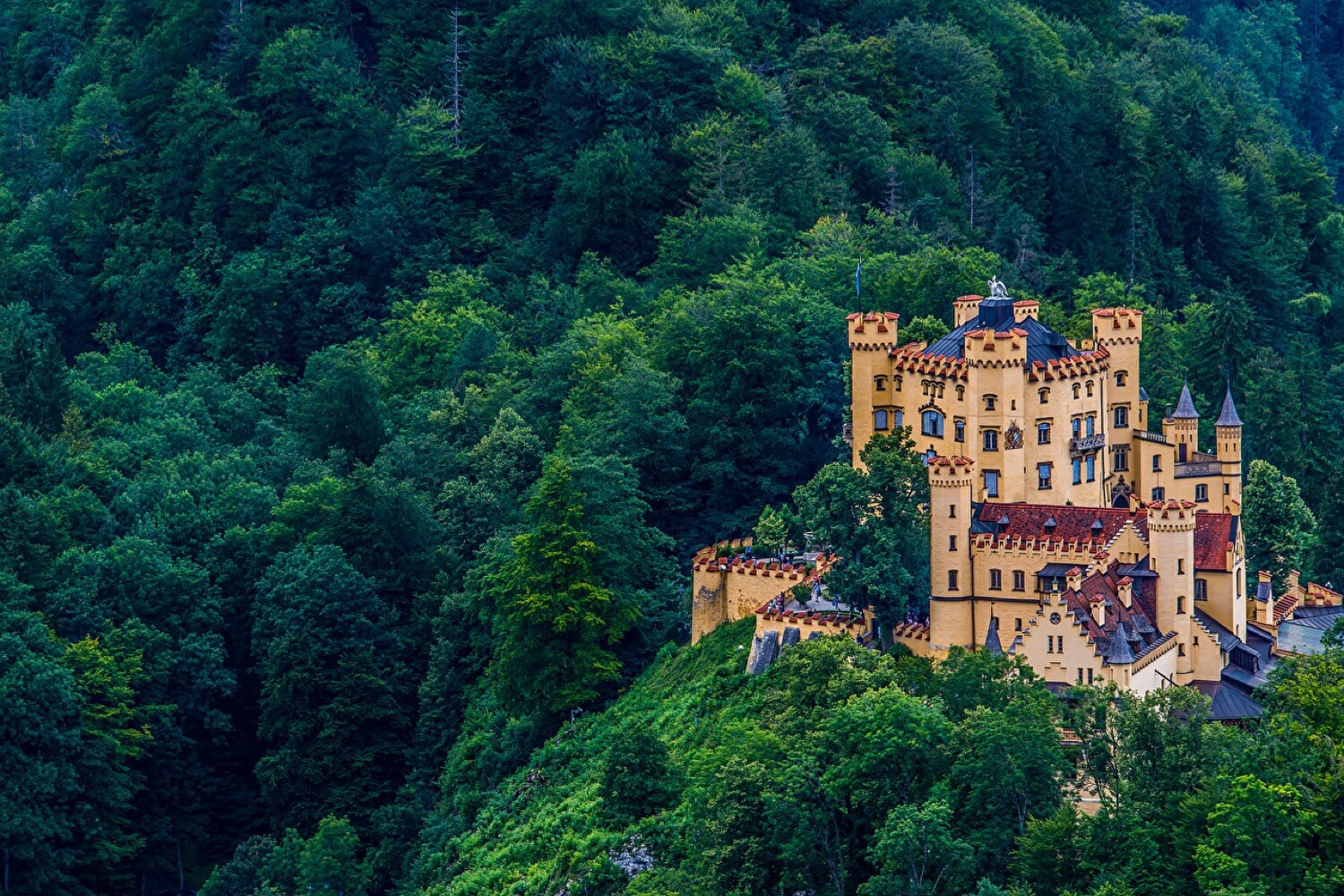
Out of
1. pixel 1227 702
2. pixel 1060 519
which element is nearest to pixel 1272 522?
pixel 1060 519

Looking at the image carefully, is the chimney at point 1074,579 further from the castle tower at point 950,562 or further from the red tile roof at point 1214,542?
the red tile roof at point 1214,542

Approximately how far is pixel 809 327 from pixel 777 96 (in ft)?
106

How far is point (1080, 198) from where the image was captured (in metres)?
164

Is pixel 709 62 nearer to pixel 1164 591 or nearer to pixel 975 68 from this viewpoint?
pixel 975 68

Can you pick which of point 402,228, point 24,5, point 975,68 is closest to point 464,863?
point 402,228

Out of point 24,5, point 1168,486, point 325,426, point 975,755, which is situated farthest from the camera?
point 24,5

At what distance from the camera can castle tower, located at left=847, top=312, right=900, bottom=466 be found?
11856 centimetres

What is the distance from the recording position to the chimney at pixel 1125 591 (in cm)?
10481

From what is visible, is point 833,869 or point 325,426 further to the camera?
point 325,426

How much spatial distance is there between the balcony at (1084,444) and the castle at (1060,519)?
5 cm

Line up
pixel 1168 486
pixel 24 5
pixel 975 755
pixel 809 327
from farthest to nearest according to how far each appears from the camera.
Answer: pixel 24 5 < pixel 809 327 < pixel 1168 486 < pixel 975 755

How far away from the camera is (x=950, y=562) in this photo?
352ft

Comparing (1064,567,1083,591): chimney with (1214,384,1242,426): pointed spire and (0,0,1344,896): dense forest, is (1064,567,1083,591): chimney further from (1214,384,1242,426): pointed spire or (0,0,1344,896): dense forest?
(1214,384,1242,426): pointed spire

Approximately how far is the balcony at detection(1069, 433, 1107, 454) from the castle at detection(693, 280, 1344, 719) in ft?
0.15
